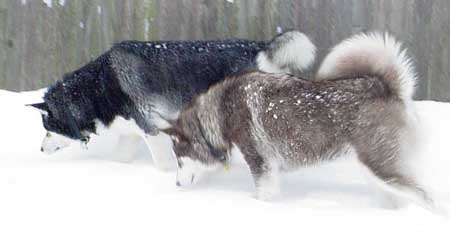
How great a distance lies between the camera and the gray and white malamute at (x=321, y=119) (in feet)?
16.8

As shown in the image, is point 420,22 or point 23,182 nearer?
point 23,182

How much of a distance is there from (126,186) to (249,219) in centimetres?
123

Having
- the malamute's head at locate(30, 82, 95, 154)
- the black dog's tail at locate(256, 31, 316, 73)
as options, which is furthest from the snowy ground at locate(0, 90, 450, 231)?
the black dog's tail at locate(256, 31, 316, 73)

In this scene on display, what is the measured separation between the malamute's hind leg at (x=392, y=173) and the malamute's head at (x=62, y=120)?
8.22ft

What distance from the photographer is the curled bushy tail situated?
525 centimetres

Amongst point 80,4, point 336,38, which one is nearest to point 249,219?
point 336,38

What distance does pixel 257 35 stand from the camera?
7551 mm

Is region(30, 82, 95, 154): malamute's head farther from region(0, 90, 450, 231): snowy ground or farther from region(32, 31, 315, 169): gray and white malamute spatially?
region(0, 90, 450, 231): snowy ground

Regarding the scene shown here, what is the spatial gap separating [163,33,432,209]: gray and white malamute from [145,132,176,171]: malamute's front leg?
0.60m

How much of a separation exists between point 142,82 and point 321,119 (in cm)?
188

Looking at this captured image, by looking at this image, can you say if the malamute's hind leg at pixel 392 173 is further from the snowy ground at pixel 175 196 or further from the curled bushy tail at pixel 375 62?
the curled bushy tail at pixel 375 62

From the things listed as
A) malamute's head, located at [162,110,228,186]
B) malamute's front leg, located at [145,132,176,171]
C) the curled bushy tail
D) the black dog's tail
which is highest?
the curled bushy tail

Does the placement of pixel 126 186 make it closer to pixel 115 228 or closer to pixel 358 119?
pixel 115 228

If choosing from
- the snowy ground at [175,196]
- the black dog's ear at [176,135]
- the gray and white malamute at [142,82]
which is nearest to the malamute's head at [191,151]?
the black dog's ear at [176,135]
